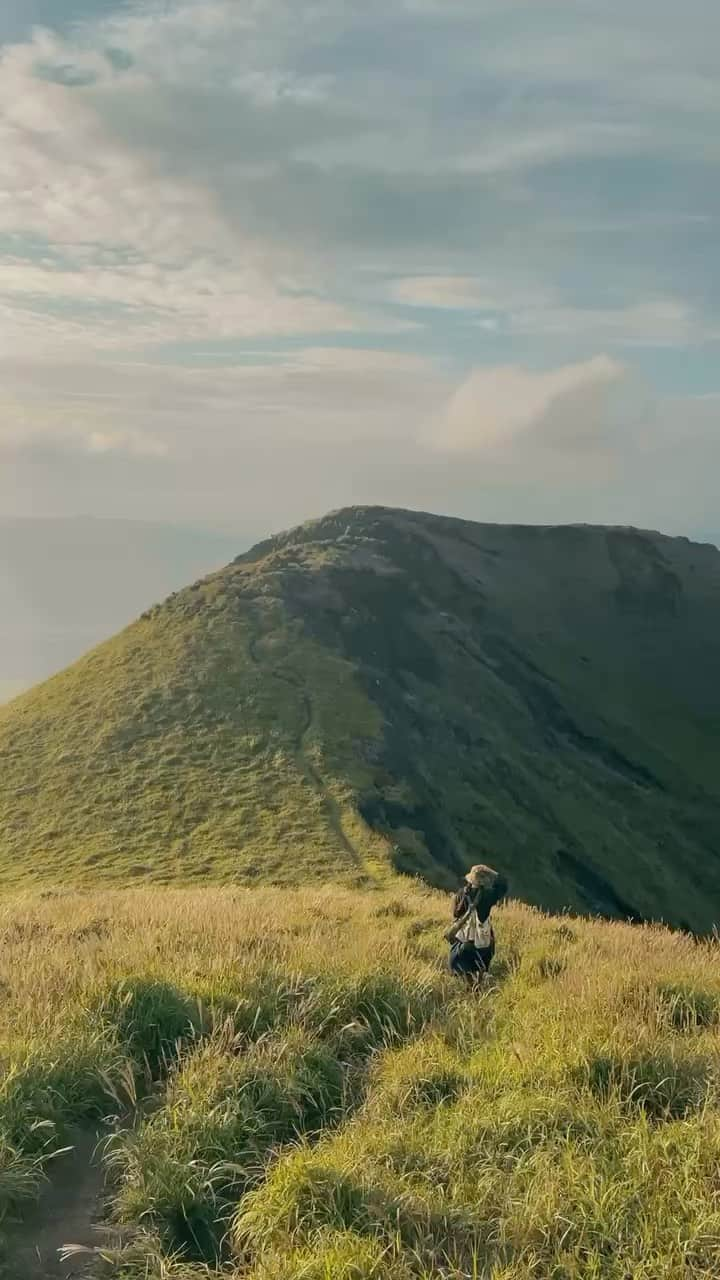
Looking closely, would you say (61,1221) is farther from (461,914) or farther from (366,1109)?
(461,914)

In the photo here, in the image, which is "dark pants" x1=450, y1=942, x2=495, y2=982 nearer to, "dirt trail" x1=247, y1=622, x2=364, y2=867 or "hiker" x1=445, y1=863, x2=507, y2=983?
"hiker" x1=445, y1=863, x2=507, y2=983

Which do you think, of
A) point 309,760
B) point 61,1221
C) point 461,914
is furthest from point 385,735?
point 61,1221

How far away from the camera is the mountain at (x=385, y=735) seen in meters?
36.5

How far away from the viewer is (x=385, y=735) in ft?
165

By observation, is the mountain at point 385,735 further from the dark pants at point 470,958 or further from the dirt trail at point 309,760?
the dark pants at point 470,958

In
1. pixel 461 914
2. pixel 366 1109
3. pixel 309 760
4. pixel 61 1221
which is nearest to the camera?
pixel 61 1221

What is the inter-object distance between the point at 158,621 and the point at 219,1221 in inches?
2350

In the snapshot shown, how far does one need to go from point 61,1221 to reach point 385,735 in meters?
44.5

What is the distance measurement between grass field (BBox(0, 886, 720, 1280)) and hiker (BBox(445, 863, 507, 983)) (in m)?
0.42

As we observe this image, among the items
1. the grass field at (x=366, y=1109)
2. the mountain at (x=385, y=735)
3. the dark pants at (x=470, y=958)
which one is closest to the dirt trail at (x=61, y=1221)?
the grass field at (x=366, y=1109)

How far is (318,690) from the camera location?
177 ft

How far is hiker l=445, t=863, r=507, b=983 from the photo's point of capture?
1095cm

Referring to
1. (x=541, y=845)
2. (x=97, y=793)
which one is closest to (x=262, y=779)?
(x=97, y=793)

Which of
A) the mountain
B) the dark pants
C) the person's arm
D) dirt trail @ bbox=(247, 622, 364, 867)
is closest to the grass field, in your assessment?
the dark pants
